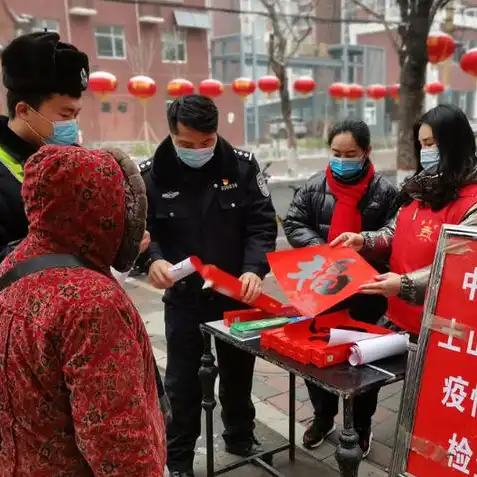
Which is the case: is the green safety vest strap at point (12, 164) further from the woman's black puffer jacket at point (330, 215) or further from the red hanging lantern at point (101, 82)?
the red hanging lantern at point (101, 82)

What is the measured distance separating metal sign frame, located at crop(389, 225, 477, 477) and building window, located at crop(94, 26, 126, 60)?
20.0 meters

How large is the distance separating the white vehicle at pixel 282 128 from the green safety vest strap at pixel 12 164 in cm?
2468

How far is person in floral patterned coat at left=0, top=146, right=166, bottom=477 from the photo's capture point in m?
0.99

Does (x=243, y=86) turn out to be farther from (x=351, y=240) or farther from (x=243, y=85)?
(x=351, y=240)

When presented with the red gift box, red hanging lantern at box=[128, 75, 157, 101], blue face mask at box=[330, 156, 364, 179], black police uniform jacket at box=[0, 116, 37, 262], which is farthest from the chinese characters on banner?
red hanging lantern at box=[128, 75, 157, 101]

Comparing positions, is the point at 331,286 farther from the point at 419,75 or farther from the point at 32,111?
the point at 419,75

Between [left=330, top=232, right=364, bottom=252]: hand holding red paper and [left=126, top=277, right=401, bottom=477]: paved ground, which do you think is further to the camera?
[left=126, top=277, right=401, bottom=477]: paved ground

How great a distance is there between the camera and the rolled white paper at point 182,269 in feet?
6.52

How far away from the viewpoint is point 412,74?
22.1ft

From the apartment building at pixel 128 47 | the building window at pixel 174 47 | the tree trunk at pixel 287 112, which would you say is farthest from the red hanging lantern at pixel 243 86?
the building window at pixel 174 47

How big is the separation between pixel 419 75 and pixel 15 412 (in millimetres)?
6667

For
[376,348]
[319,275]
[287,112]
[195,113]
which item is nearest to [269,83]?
[287,112]

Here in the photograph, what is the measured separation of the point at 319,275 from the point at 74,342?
1.08 m

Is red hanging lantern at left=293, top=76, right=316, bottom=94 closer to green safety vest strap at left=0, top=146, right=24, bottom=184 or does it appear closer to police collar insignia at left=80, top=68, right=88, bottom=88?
police collar insignia at left=80, top=68, right=88, bottom=88
